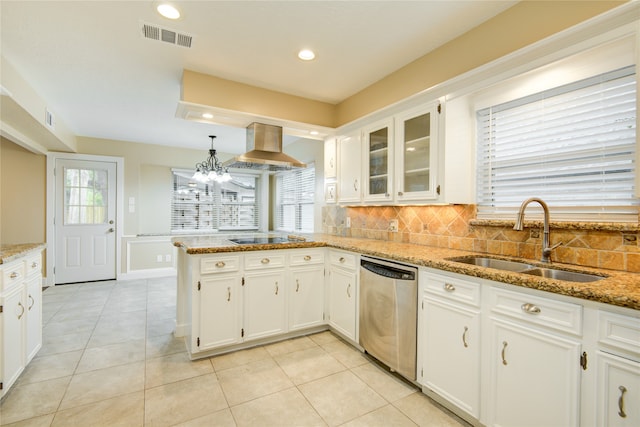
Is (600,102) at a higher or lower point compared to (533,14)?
lower

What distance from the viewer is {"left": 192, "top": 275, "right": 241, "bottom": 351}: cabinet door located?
2.43 m

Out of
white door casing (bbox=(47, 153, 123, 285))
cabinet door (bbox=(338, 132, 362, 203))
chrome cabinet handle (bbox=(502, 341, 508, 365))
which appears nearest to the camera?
chrome cabinet handle (bbox=(502, 341, 508, 365))

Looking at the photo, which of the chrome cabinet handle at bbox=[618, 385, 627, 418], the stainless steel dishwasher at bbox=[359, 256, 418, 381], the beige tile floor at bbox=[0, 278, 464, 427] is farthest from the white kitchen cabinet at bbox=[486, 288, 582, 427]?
the stainless steel dishwasher at bbox=[359, 256, 418, 381]

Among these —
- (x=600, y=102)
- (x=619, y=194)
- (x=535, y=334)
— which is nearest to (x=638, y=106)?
(x=600, y=102)

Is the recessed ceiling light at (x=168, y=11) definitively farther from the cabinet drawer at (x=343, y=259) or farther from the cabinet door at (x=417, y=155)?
the cabinet drawer at (x=343, y=259)

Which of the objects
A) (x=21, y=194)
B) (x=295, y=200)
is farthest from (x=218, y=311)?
(x=21, y=194)

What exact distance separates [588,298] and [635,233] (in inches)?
28.1

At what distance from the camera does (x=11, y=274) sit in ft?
6.36

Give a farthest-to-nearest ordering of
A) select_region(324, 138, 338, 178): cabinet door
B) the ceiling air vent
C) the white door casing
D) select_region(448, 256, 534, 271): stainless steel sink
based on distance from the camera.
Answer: the white door casing, select_region(324, 138, 338, 178): cabinet door, the ceiling air vent, select_region(448, 256, 534, 271): stainless steel sink

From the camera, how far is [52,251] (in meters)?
4.90

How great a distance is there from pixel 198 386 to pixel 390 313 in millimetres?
1483

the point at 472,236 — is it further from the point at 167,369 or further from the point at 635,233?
the point at 167,369

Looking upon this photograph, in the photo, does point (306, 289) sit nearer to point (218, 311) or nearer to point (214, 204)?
point (218, 311)

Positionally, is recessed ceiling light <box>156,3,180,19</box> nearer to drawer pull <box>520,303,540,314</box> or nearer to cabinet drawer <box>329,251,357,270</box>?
cabinet drawer <box>329,251,357,270</box>
